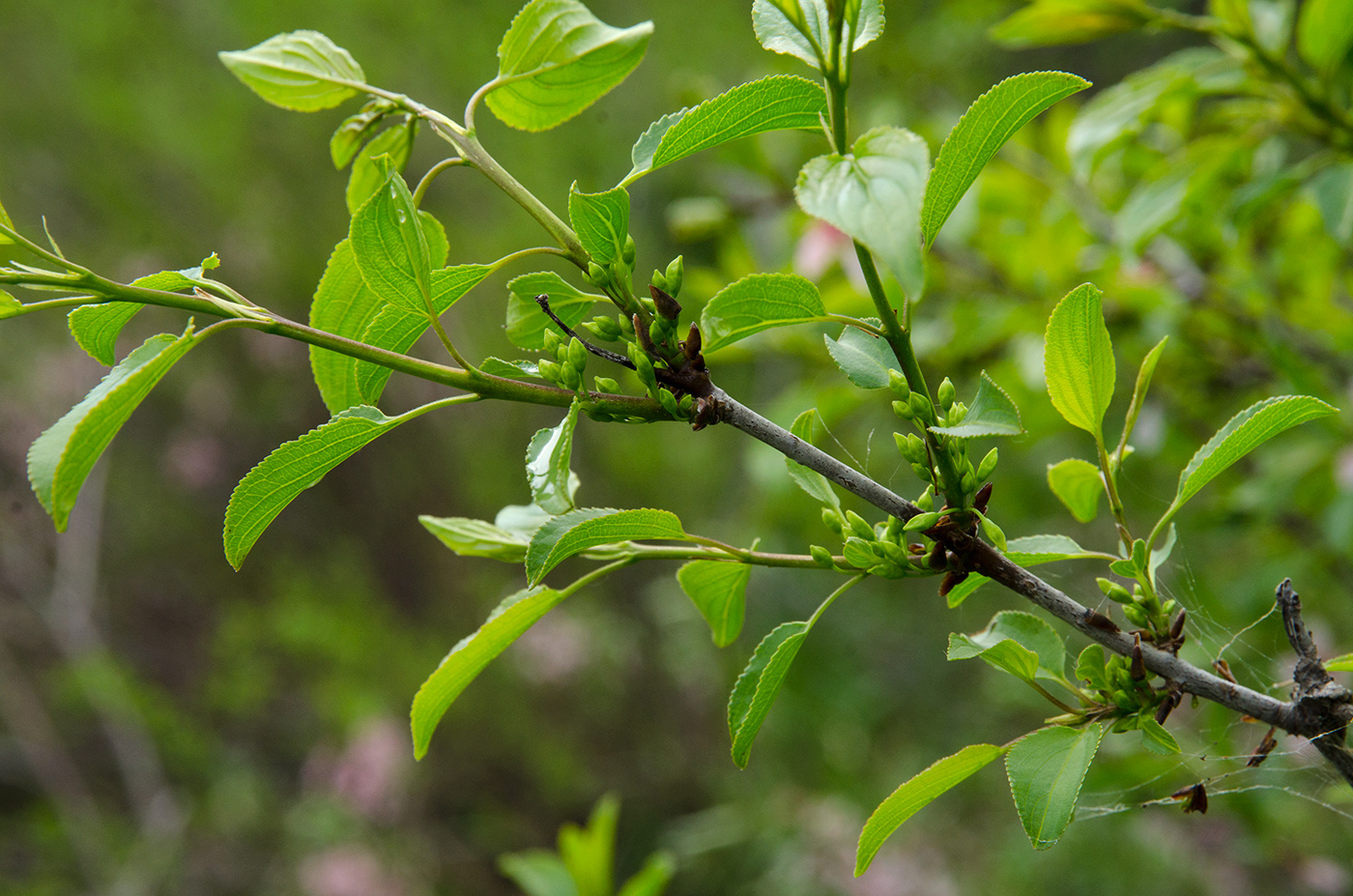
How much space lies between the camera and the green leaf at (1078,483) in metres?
0.27

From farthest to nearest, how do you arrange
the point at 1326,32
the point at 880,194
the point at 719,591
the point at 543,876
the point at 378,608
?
the point at 378,608
the point at 543,876
the point at 1326,32
the point at 719,591
the point at 880,194

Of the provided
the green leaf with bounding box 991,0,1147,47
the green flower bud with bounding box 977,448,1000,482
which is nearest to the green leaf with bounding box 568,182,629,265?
the green flower bud with bounding box 977,448,1000,482

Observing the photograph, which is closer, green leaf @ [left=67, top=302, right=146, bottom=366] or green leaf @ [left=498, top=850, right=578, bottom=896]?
green leaf @ [left=67, top=302, right=146, bottom=366]

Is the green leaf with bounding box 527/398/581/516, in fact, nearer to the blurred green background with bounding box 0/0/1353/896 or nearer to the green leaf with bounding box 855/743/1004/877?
the green leaf with bounding box 855/743/1004/877

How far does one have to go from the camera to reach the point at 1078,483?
0.91ft

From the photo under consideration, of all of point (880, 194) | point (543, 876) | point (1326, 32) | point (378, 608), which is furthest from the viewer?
point (378, 608)

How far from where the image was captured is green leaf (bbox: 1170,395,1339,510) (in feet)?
0.71

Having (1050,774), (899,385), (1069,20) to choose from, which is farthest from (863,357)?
(1069,20)

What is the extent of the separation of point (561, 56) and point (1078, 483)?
21 centimetres

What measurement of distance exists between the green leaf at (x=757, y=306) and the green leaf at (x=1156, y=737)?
149 millimetres

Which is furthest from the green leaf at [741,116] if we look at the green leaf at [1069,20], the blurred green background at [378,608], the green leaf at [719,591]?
the blurred green background at [378,608]

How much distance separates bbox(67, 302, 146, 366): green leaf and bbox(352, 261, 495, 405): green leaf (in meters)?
0.06

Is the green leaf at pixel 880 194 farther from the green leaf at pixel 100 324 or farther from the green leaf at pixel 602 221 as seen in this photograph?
the green leaf at pixel 100 324

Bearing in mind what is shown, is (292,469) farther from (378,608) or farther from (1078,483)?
(378,608)
